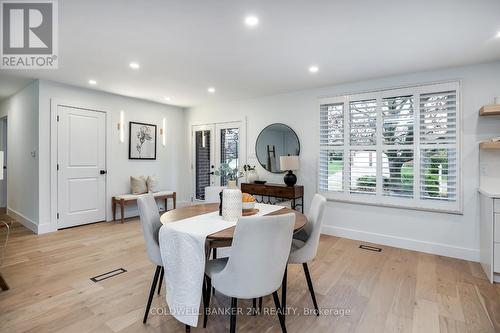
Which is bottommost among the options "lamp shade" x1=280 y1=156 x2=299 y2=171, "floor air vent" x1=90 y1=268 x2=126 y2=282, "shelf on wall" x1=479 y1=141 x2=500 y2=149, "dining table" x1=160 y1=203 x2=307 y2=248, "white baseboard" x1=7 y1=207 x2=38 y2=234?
"floor air vent" x1=90 y1=268 x2=126 y2=282

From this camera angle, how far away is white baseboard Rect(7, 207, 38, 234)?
13.7ft

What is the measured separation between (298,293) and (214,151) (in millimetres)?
3908

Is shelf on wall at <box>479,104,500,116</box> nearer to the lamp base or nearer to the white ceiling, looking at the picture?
the white ceiling

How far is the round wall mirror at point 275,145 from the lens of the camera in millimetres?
4586

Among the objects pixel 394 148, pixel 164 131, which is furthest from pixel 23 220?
pixel 394 148

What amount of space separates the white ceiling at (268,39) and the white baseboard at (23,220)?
236 centimetres

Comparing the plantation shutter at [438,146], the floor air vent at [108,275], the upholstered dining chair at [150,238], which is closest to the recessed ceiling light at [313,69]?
the plantation shutter at [438,146]

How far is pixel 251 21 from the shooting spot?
88.7 inches

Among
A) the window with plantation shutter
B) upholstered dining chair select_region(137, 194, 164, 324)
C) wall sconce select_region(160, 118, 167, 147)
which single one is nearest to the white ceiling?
the window with plantation shutter

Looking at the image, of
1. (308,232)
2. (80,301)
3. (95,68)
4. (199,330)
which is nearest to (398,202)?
(308,232)

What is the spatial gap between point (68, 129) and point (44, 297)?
3075mm

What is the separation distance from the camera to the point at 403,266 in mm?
2998

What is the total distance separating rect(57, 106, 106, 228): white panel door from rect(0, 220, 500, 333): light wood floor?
3.22 ft

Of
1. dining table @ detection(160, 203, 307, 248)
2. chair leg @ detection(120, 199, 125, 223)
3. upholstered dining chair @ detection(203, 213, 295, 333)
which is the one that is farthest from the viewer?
chair leg @ detection(120, 199, 125, 223)
